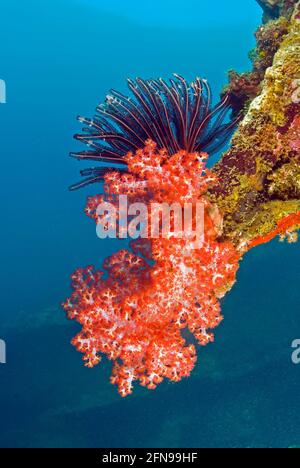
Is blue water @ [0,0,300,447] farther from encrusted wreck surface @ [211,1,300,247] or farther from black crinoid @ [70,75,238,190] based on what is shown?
black crinoid @ [70,75,238,190]

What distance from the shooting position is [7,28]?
136750 mm

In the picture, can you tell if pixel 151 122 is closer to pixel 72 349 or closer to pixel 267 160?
pixel 267 160

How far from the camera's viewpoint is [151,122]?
5.48 metres

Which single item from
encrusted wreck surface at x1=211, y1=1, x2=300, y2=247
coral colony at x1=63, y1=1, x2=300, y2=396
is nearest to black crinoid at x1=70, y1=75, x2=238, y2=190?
coral colony at x1=63, y1=1, x2=300, y2=396

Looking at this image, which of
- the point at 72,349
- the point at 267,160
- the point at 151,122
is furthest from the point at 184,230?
the point at 72,349

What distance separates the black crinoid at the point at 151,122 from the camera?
215 inches

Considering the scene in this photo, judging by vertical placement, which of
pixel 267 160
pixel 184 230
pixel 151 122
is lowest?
pixel 184 230

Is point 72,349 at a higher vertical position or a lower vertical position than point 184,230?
higher

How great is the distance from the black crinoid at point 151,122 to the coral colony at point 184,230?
31 mm

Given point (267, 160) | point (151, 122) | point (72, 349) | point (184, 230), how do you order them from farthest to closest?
point (72, 349) → point (151, 122) → point (267, 160) → point (184, 230)

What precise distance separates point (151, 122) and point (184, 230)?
6.14 ft

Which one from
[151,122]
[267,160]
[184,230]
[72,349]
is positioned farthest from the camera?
[72,349]

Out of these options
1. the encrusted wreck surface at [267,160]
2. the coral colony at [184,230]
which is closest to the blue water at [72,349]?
the coral colony at [184,230]

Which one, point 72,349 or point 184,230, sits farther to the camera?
point 72,349
